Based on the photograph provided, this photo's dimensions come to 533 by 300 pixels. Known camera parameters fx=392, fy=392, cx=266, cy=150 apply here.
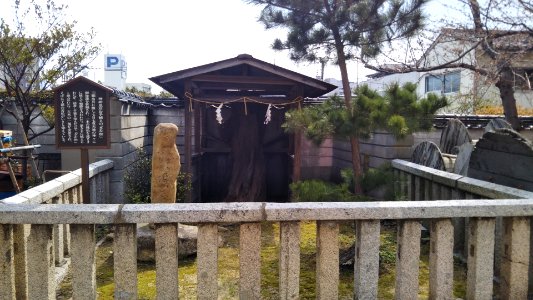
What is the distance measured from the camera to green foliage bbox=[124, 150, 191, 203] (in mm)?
7996

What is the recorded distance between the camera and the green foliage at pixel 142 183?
8.00 metres

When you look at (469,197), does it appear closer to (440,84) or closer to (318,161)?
(318,161)

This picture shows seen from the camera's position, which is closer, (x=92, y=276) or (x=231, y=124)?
(x=92, y=276)

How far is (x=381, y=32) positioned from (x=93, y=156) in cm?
634

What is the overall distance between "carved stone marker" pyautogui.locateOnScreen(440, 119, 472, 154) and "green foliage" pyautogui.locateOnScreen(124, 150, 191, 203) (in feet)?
18.6

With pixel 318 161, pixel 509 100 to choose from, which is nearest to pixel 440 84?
pixel 509 100

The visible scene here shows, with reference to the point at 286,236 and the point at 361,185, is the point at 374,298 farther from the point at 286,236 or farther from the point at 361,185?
the point at 361,185

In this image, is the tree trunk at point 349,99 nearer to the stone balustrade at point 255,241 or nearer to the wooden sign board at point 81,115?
the stone balustrade at point 255,241

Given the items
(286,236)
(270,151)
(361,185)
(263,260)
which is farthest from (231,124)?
(286,236)

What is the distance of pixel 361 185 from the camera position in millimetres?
7473

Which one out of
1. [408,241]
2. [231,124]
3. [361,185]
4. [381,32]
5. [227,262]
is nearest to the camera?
[408,241]

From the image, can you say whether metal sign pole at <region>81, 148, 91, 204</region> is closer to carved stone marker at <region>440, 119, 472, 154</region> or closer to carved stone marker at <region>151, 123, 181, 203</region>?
carved stone marker at <region>151, 123, 181, 203</region>

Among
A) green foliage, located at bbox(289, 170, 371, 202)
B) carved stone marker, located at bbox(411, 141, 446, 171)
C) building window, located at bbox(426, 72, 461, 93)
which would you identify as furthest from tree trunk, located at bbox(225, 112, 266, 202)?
building window, located at bbox(426, 72, 461, 93)

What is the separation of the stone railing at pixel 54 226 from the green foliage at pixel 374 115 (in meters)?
3.63
